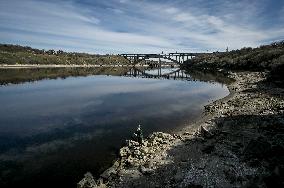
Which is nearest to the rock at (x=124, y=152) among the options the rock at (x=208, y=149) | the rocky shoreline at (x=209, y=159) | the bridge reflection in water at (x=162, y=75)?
the rocky shoreline at (x=209, y=159)

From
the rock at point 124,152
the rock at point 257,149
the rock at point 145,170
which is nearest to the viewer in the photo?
the rock at point 145,170

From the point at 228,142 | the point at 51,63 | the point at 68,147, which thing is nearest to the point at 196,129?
the point at 228,142

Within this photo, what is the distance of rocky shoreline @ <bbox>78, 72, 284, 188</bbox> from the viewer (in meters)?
18.5

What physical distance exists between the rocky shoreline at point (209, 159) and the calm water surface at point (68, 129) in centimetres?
224

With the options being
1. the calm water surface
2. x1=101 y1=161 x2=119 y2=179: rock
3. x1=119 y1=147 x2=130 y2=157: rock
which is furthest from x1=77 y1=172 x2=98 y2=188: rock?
x1=119 y1=147 x2=130 y2=157: rock

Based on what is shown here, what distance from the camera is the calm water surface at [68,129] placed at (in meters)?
21.4

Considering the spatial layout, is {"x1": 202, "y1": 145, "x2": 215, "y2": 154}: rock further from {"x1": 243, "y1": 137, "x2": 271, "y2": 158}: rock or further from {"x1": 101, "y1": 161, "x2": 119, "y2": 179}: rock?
{"x1": 101, "y1": 161, "x2": 119, "y2": 179}: rock

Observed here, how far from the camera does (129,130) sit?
32.2m

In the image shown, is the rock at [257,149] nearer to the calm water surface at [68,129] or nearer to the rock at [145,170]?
the rock at [145,170]

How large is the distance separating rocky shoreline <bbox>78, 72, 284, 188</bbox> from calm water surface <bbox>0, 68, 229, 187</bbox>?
7.36 feet

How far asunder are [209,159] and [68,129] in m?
17.0

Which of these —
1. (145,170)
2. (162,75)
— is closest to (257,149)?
(145,170)

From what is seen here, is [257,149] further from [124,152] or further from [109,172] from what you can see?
[109,172]

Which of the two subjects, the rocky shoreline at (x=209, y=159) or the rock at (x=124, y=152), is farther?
the rock at (x=124, y=152)
